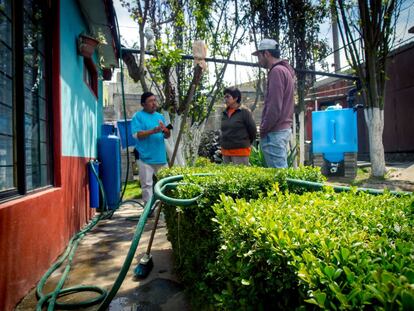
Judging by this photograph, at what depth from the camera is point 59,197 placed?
3.34 metres

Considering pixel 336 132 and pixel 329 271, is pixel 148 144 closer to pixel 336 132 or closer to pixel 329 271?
pixel 329 271

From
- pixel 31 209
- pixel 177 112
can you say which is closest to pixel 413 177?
pixel 177 112

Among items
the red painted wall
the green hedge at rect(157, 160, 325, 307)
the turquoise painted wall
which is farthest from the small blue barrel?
the green hedge at rect(157, 160, 325, 307)

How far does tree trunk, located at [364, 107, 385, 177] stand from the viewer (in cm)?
820

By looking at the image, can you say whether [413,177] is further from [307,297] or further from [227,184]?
[307,297]

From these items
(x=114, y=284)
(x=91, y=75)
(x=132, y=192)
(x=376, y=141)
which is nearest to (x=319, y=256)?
(x=114, y=284)

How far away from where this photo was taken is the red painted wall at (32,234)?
2092 millimetres

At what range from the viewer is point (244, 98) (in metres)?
16.4

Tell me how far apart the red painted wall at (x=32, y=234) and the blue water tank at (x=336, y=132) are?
7.09 m

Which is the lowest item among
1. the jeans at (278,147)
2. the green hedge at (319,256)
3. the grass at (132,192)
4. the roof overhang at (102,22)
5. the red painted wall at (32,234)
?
the grass at (132,192)

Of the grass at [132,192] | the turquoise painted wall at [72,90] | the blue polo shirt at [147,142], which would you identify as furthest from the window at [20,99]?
the grass at [132,192]

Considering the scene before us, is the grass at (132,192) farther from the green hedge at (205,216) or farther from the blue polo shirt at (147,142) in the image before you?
the green hedge at (205,216)

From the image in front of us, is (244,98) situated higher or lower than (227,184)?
higher

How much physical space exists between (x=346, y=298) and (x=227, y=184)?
148 cm
